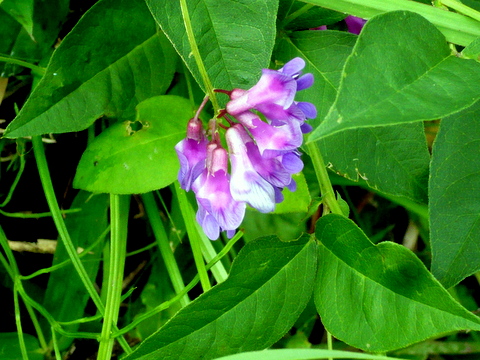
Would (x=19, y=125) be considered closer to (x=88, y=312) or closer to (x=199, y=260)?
(x=199, y=260)

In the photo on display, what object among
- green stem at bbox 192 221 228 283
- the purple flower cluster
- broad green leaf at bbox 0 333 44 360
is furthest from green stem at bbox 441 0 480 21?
broad green leaf at bbox 0 333 44 360

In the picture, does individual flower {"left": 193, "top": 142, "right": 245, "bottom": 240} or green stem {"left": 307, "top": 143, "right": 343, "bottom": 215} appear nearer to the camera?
individual flower {"left": 193, "top": 142, "right": 245, "bottom": 240}

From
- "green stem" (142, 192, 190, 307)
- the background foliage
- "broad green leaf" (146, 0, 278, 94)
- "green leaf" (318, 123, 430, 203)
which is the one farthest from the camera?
"green stem" (142, 192, 190, 307)

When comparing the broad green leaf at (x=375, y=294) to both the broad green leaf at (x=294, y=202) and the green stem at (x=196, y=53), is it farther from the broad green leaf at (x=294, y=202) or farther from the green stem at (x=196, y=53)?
the green stem at (x=196, y=53)

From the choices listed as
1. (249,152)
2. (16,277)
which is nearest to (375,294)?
(249,152)

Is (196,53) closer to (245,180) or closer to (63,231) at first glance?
(245,180)

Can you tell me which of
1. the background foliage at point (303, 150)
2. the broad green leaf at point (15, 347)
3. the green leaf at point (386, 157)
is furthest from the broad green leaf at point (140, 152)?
the broad green leaf at point (15, 347)

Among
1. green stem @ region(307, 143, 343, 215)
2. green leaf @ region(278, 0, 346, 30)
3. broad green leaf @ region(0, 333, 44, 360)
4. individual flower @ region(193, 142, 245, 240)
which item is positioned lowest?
broad green leaf @ region(0, 333, 44, 360)

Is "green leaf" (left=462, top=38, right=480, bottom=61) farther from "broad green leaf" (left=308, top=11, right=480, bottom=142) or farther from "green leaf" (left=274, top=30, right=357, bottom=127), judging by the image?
"green leaf" (left=274, top=30, right=357, bottom=127)
